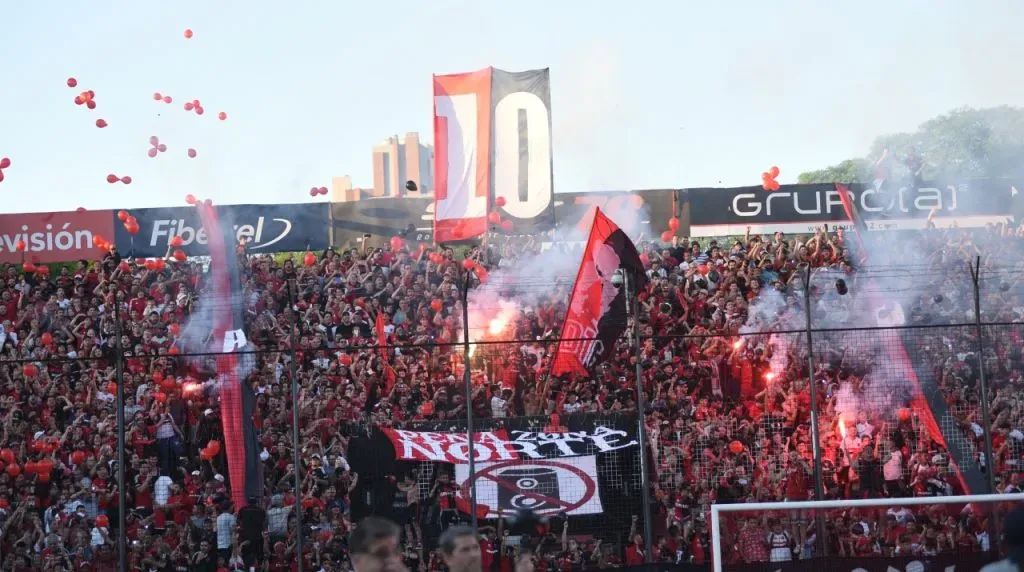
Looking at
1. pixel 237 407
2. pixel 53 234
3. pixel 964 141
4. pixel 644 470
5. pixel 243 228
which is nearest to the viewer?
pixel 644 470

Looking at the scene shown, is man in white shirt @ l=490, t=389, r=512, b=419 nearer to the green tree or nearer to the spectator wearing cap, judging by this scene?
the spectator wearing cap

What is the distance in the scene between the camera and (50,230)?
20172mm

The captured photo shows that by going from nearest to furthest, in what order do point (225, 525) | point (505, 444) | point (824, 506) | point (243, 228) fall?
point (824, 506) → point (505, 444) → point (225, 525) → point (243, 228)

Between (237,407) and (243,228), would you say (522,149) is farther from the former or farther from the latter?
(237,407)

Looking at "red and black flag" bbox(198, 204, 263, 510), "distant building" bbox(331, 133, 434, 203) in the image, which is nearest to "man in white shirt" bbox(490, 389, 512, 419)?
"red and black flag" bbox(198, 204, 263, 510)

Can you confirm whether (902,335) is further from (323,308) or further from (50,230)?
(50,230)

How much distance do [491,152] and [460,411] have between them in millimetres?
5881

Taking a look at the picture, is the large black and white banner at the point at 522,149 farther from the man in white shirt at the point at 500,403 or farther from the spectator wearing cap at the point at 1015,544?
the spectator wearing cap at the point at 1015,544

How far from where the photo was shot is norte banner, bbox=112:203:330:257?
1942cm

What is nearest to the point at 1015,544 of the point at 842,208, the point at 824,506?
the point at 824,506

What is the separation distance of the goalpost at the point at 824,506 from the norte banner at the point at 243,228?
10922 mm

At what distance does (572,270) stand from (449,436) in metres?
5.56

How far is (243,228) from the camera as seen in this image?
19734 millimetres

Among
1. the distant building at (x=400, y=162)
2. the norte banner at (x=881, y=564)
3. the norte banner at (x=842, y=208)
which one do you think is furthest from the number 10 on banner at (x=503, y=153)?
the distant building at (x=400, y=162)
